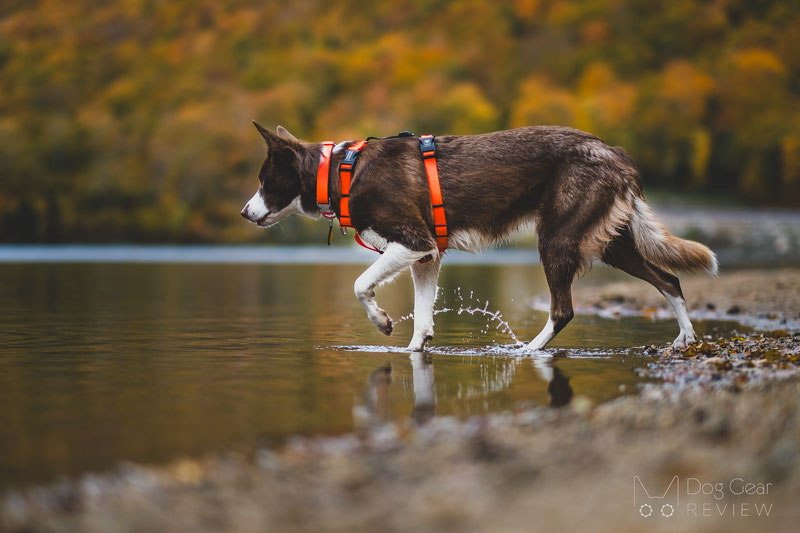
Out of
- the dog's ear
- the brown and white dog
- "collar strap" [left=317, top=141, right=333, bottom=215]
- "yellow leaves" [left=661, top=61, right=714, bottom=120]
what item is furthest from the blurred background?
the brown and white dog

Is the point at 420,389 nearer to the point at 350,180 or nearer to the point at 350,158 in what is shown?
the point at 350,180

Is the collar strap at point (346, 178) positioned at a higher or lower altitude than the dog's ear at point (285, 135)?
lower

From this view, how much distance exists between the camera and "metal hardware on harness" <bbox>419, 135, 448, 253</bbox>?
302 inches

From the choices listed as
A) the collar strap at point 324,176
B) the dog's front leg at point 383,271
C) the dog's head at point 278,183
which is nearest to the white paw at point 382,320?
the dog's front leg at point 383,271

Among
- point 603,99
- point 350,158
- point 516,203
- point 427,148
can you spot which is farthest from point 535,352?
point 603,99

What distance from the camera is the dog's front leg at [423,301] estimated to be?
823cm

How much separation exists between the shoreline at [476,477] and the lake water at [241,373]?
390 millimetres

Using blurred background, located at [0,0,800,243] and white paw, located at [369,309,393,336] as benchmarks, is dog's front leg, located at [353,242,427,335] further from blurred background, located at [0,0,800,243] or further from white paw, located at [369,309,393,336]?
blurred background, located at [0,0,800,243]

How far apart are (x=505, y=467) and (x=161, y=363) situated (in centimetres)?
441

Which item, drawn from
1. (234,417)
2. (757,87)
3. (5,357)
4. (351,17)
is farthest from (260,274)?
(351,17)

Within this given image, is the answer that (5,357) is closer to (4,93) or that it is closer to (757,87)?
(757,87)

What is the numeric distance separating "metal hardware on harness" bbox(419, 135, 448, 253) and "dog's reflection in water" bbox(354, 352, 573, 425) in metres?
1.07

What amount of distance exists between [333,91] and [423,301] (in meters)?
112

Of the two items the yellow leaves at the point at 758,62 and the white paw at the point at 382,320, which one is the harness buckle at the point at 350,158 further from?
the yellow leaves at the point at 758,62
